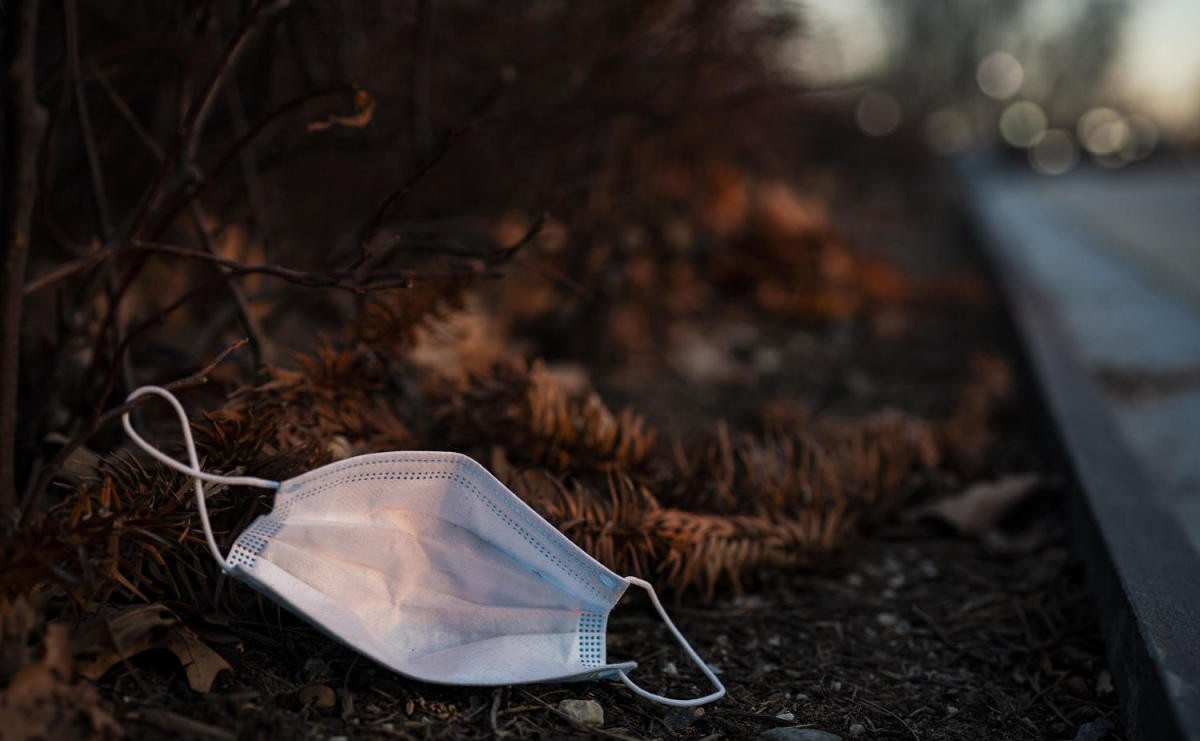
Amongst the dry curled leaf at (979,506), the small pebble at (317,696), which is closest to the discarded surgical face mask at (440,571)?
the small pebble at (317,696)

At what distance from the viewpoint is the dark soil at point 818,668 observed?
1.72m

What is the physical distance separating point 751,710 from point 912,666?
1.37 feet

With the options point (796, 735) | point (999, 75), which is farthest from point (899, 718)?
point (999, 75)

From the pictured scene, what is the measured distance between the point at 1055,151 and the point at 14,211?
39.0m

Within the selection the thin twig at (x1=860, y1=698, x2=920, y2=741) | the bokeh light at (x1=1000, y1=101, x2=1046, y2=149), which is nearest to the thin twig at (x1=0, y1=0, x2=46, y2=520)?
the thin twig at (x1=860, y1=698, x2=920, y2=741)

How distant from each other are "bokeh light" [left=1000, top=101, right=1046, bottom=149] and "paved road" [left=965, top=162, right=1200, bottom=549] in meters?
23.6

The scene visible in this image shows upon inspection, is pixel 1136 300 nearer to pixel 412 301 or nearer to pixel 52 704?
pixel 412 301

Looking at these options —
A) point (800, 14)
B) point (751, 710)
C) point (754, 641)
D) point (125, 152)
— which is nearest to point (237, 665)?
point (751, 710)

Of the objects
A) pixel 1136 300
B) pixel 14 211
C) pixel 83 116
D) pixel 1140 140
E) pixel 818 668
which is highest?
pixel 83 116

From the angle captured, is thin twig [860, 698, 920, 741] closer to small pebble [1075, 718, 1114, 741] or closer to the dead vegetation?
small pebble [1075, 718, 1114, 741]

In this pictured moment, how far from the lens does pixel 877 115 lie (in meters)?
12.8

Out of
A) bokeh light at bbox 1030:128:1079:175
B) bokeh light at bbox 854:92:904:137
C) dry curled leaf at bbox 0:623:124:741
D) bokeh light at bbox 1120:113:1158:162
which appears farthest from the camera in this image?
bokeh light at bbox 1120:113:1158:162

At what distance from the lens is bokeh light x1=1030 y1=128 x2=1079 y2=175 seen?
3388 centimetres

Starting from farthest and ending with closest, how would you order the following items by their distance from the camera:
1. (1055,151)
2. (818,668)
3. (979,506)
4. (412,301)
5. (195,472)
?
(1055,151), (979,506), (412,301), (818,668), (195,472)
